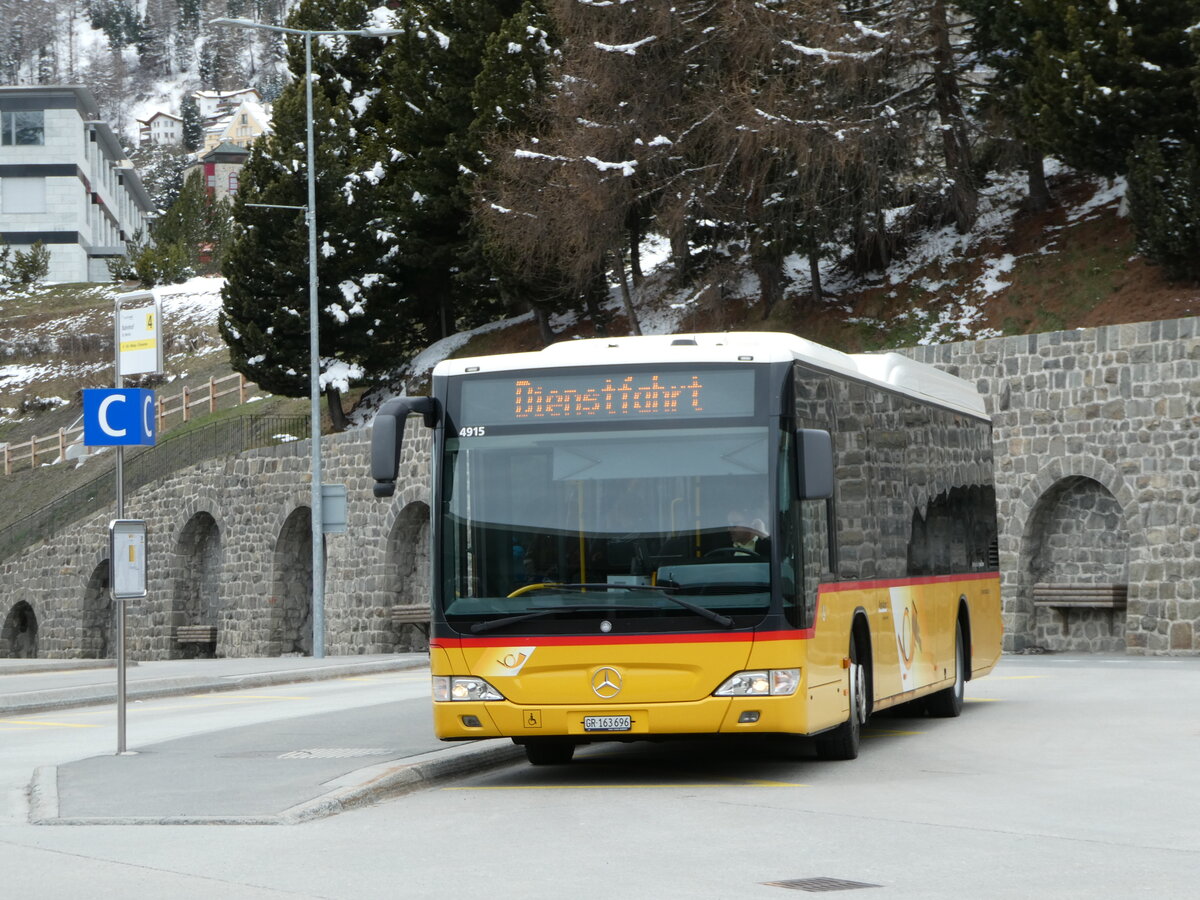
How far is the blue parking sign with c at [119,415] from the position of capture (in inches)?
557

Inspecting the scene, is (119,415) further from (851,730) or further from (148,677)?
(148,677)

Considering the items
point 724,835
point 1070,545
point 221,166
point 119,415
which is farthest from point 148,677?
point 221,166

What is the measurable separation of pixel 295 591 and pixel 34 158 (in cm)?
6270

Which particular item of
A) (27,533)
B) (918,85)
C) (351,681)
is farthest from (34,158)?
(351,681)

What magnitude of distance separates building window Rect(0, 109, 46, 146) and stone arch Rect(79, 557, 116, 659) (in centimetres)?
5515

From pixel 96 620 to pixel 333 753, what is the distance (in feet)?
118

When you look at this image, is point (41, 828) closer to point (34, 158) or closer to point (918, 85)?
point (918, 85)

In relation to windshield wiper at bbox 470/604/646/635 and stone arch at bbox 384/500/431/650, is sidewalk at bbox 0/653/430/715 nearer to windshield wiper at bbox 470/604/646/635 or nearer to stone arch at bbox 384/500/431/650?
stone arch at bbox 384/500/431/650

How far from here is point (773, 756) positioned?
13477 millimetres

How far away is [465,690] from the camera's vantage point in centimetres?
1154

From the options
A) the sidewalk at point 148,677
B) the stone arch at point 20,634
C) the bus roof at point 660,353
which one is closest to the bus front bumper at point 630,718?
the bus roof at point 660,353

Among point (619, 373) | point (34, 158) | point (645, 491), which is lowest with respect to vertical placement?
point (645, 491)

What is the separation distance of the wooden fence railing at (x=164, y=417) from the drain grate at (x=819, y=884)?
45346 millimetres

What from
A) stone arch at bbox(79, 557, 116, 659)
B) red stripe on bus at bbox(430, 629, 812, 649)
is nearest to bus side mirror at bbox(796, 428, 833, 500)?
red stripe on bus at bbox(430, 629, 812, 649)
